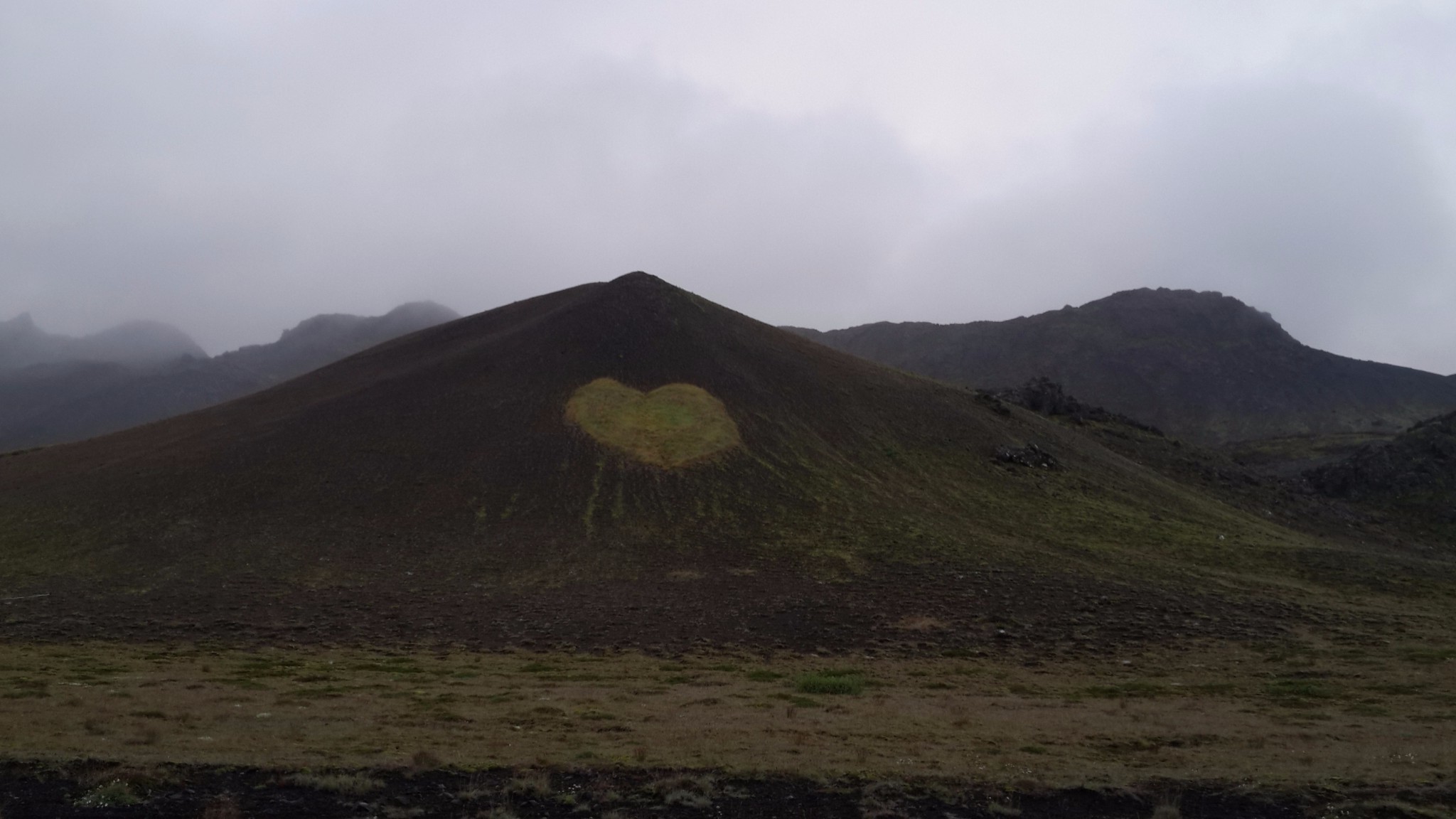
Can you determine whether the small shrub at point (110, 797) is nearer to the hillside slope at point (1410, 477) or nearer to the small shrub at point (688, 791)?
the small shrub at point (688, 791)

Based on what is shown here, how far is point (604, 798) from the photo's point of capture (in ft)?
40.4

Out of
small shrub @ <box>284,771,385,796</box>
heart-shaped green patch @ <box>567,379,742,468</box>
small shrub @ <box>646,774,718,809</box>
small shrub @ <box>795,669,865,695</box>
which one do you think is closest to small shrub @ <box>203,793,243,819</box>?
small shrub @ <box>284,771,385,796</box>

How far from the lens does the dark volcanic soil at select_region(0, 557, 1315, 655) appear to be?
1129 inches

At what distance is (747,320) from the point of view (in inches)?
2805

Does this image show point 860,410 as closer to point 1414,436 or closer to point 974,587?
point 974,587

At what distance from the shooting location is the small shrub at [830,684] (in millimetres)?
21578

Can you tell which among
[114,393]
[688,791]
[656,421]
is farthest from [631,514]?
[114,393]

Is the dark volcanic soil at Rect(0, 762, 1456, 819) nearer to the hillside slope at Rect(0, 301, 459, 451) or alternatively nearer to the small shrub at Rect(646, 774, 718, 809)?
the small shrub at Rect(646, 774, 718, 809)

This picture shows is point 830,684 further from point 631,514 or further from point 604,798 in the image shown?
point 631,514

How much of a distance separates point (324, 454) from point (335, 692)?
1245 inches

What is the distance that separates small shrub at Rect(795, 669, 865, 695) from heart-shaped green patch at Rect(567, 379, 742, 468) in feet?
83.3

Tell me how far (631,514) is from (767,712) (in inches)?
964

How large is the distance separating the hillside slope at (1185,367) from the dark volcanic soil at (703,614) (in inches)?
4425

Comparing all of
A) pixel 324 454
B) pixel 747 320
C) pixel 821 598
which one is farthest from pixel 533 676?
pixel 747 320
